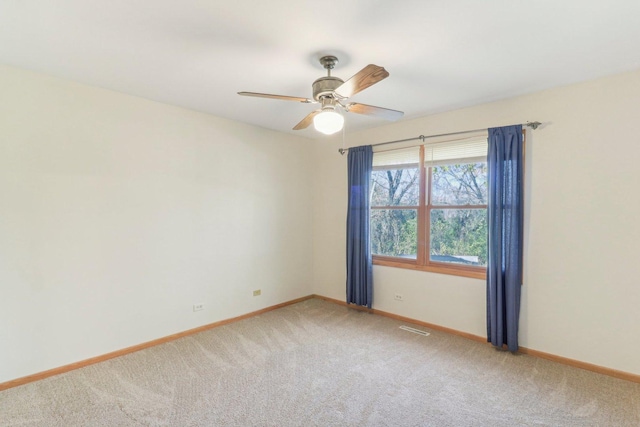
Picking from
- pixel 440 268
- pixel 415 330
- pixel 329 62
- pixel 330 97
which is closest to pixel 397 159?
pixel 440 268

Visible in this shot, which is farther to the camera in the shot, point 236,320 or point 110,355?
point 236,320

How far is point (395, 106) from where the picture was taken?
343 cm

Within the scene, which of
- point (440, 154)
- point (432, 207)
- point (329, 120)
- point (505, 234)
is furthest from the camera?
point (432, 207)

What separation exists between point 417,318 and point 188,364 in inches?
103

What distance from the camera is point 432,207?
3791mm

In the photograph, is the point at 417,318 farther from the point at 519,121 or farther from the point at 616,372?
the point at 519,121

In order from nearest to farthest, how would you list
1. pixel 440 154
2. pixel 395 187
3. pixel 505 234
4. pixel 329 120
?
pixel 329 120
pixel 505 234
pixel 440 154
pixel 395 187

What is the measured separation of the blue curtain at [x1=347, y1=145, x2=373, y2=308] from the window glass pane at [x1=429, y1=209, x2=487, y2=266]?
2.80 feet

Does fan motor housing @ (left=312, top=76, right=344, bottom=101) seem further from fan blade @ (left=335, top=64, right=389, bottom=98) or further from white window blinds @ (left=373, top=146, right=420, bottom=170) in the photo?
white window blinds @ (left=373, top=146, right=420, bottom=170)

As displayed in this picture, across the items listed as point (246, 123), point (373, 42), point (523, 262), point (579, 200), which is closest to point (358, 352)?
point (523, 262)

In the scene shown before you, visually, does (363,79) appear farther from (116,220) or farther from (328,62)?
(116,220)

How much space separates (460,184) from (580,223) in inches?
45.4

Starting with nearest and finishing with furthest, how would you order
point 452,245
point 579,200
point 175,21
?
point 175,21, point 579,200, point 452,245

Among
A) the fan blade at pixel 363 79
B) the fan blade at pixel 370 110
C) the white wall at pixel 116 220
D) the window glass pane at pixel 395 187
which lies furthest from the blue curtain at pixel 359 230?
the fan blade at pixel 363 79
